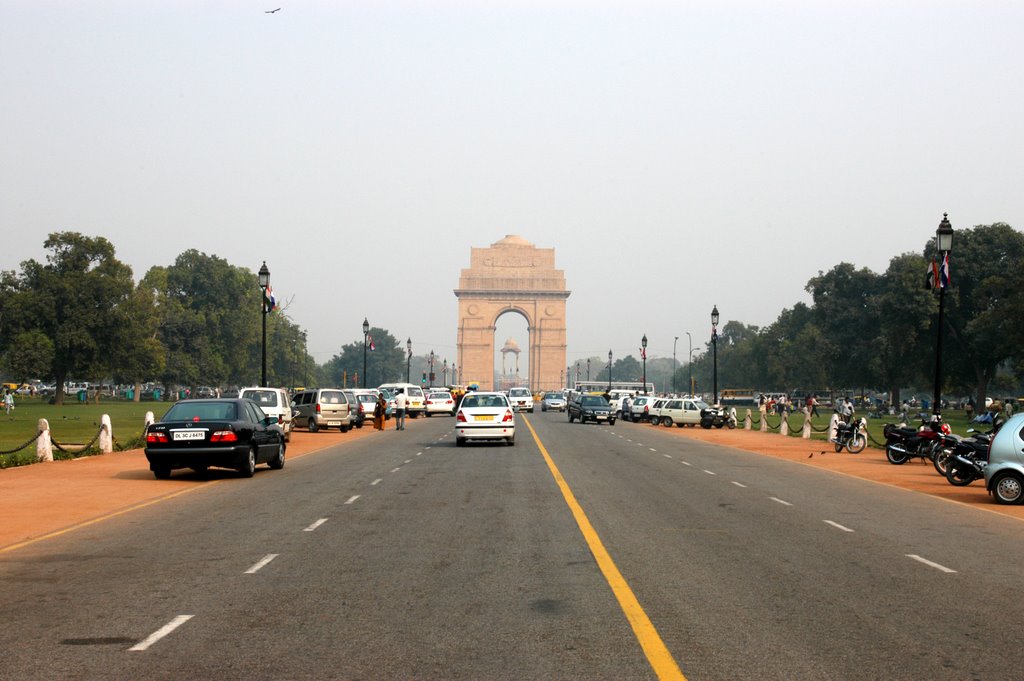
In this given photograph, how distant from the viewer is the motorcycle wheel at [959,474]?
22.5 metres

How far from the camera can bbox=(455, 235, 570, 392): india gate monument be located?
15650cm

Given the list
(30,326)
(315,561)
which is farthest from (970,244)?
(315,561)

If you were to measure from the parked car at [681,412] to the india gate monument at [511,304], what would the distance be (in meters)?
92.4

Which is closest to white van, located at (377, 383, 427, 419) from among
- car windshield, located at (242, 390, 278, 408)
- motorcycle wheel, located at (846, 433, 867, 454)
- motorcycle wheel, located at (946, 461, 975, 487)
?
car windshield, located at (242, 390, 278, 408)

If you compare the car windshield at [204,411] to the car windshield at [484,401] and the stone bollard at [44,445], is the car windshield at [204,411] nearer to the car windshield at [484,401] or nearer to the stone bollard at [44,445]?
the stone bollard at [44,445]

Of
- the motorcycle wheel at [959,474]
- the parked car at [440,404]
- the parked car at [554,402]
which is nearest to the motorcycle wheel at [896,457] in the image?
the motorcycle wheel at [959,474]

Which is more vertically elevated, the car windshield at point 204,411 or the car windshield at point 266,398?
the car windshield at point 266,398

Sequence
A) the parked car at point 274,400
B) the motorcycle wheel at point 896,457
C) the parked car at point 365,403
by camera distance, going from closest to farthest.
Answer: the motorcycle wheel at point 896,457
the parked car at point 274,400
the parked car at point 365,403

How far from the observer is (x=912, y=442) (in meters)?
29.8

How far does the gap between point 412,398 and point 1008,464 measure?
51.6 meters

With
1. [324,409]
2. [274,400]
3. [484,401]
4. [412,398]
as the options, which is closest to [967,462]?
[484,401]

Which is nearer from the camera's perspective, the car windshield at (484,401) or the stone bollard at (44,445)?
the stone bollard at (44,445)

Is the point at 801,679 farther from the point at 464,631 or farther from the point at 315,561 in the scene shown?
the point at 315,561

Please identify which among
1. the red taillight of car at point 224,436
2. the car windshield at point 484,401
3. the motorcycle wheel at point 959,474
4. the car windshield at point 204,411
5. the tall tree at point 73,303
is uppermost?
the tall tree at point 73,303
